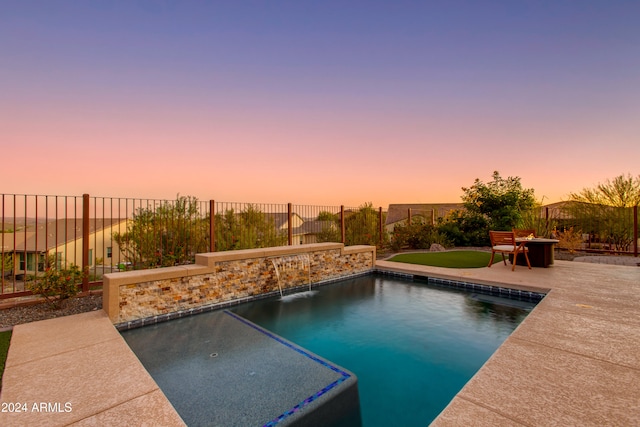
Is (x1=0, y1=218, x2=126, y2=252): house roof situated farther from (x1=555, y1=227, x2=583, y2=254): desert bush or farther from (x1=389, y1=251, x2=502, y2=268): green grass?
(x1=555, y1=227, x2=583, y2=254): desert bush

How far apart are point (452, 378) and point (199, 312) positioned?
149 inches

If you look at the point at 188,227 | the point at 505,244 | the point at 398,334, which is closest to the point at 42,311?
the point at 188,227

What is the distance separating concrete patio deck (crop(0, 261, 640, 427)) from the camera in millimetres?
1712

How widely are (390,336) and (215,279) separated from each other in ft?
10.0

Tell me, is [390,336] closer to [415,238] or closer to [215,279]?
[215,279]

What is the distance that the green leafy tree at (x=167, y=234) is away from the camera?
5605mm

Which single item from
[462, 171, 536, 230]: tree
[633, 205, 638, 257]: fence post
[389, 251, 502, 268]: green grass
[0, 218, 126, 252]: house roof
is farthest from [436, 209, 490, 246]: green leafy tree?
[0, 218, 126, 252]: house roof

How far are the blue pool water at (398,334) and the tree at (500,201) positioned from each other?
752cm

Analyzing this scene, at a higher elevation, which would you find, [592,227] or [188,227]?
[188,227]

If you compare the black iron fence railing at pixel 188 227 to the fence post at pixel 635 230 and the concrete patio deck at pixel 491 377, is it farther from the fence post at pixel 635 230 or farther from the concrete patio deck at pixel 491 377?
the concrete patio deck at pixel 491 377

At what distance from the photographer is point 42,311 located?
4.10 metres

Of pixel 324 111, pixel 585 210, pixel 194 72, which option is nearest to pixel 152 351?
pixel 194 72

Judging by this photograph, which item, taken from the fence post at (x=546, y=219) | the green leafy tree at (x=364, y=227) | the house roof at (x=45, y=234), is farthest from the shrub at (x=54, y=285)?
the fence post at (x=546, y=219)

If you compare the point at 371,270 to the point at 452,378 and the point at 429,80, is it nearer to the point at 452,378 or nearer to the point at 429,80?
the point at 452,378
